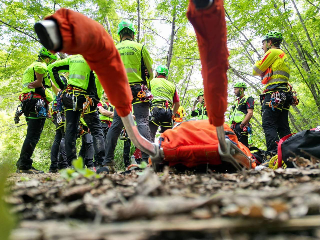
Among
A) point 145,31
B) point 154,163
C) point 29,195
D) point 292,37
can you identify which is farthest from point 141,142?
point 145,31

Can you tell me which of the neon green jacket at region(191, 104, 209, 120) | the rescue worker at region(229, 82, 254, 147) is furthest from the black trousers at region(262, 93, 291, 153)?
the neon green jacket at region(191, 104, 209, 120)

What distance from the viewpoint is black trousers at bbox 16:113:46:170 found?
15.1 ft

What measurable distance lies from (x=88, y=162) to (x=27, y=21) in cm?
Result: 721

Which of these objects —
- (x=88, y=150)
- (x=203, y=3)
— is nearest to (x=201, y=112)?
(x=88, y=150)

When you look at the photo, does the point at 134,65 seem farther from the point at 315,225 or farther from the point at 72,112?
the point at 315,225

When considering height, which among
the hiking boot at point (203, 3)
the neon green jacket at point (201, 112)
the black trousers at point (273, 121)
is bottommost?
the black trousers at point (273, 121)

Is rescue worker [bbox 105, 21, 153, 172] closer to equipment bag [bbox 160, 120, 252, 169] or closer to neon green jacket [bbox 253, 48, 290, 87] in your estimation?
equipment bag [bbox 160, 120, 252, 169]

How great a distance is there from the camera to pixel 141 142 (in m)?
2.43

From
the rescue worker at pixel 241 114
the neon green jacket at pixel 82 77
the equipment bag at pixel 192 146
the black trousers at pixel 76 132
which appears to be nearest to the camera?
the equipment bag at pixel 192 146

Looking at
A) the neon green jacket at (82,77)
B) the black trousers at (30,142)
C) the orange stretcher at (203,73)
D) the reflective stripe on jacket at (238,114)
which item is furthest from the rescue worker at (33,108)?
the reflective stripe on jacket at (238,114)

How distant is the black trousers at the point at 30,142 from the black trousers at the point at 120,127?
5.92ft

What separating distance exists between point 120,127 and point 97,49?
2054 mm

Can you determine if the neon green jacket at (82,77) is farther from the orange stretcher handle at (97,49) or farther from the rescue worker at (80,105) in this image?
the orange stretcher handle at (97,49)

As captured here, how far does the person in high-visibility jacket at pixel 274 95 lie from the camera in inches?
183
